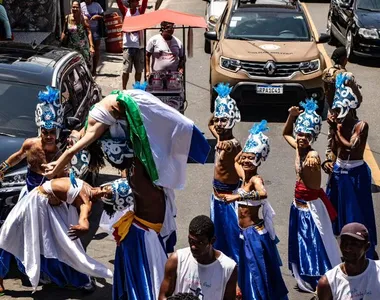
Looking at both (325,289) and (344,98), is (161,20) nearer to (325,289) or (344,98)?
(344,98)

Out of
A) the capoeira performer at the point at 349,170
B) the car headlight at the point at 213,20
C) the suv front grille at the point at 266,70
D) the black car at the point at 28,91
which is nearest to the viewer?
the capoeira performer at the point at 349,170

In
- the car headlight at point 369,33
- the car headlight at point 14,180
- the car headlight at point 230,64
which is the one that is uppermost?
the car headlight at point 14,180

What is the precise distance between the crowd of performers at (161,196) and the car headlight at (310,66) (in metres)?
5.51

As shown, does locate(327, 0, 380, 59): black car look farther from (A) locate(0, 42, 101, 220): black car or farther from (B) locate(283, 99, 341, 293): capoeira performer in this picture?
(B) locate(283, 99, 341, 293): capoeira performer

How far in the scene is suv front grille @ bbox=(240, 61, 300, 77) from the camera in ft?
47.6

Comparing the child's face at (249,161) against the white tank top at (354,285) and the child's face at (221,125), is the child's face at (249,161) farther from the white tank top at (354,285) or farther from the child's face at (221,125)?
the white tank top at (354,285)

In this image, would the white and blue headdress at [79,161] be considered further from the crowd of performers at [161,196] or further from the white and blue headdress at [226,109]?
the white and blue headdress at [226,109]

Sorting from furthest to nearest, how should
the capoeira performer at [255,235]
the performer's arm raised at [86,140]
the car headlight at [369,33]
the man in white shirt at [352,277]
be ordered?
the car headlight at [369,33]
the capoeira performer at [255,235]
the performer's arm raised at [86,140]
the man in white shirt at [352,277]

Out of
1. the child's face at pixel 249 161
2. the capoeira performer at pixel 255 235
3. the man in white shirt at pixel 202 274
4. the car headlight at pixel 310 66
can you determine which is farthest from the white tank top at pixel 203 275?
the car headlight at pixel 310 66

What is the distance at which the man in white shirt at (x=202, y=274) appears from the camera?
19.9 ft

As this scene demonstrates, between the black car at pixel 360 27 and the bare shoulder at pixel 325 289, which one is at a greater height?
the bare shoulder at pixel 325 289

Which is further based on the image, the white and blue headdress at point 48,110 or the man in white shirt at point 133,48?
the man in white shirt at point 133,48

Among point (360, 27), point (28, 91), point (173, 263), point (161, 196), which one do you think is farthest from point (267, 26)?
point (173, 263)

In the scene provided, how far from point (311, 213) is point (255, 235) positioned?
75 cm
